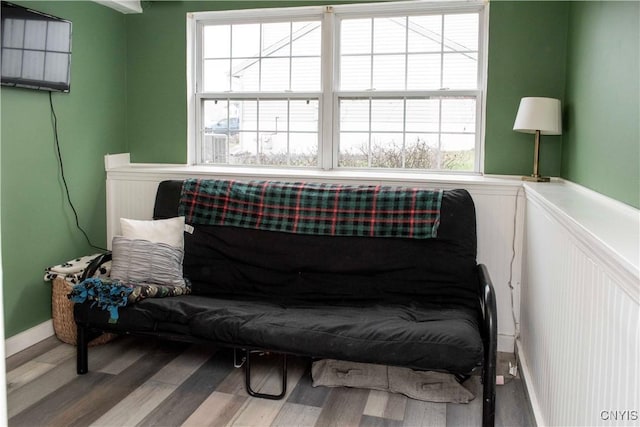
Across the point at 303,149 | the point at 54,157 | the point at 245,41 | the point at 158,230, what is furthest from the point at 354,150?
the point at 54,157

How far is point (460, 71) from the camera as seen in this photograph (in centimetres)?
347

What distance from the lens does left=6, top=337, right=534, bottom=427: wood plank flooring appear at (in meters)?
2.42

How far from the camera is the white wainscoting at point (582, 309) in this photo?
1.22 metres

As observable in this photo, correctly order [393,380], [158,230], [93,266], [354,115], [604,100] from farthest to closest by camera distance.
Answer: [354,115] → [158,230] → [93,266] → [393,380] → [604,100]

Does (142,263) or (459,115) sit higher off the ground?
(459,115)

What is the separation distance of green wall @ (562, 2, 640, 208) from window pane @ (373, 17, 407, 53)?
0.96 meters

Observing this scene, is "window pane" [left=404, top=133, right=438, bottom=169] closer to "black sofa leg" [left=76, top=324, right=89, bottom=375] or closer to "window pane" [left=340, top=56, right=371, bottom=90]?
"window pane" [left=340, top=56, right=371, bottom=90]

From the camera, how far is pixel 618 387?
4.14 ft

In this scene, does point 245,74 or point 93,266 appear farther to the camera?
point 245,74

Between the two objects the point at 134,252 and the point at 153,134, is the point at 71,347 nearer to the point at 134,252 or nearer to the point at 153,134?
the point at 134,252

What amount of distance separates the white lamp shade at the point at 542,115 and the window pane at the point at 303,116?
1313mm

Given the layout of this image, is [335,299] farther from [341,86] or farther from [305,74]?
[305,74]

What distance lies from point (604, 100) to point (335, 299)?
5.20ft

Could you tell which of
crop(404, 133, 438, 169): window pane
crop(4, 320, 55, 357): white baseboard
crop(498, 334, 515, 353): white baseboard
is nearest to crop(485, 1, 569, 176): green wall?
crop(404, 133, 438, 169): window pane
